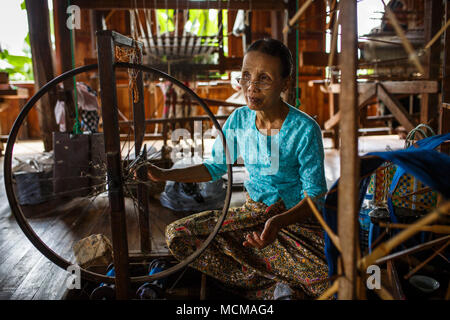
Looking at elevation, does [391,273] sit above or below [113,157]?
below

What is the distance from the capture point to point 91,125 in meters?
3.73

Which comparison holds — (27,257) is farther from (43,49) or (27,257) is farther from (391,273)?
(43,49)

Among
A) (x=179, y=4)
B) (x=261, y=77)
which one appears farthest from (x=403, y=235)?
(x=179, y=4)

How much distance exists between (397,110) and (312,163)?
7.08 ft

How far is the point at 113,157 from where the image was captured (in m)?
1.08

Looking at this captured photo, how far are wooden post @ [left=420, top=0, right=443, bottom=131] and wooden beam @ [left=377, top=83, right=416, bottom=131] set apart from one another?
17cm

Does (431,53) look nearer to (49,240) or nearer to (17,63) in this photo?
(49,240)

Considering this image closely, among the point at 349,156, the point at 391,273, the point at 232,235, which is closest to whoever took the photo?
the point at 349,156

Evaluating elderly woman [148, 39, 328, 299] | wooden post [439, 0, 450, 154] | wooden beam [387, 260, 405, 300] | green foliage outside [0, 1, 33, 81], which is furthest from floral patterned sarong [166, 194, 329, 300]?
green foliage outside [0, 1, 33, 81]

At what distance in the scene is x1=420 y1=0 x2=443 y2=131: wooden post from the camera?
106 inches

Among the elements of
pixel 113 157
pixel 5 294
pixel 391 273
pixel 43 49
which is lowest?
pixel 5 294
